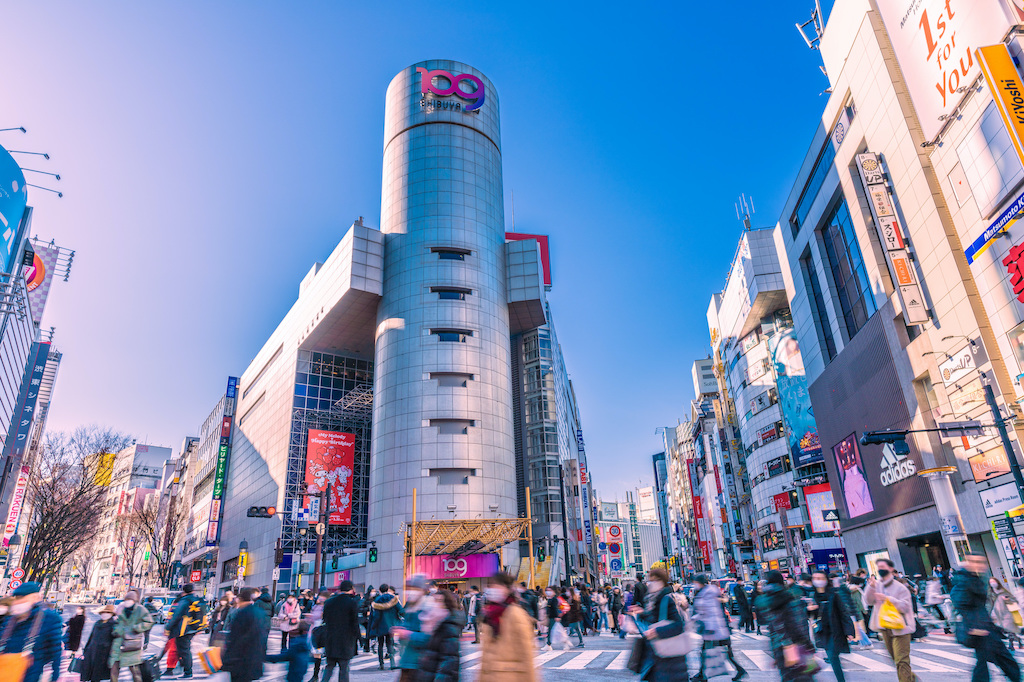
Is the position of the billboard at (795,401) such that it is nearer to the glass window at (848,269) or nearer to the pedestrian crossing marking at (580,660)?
the glass window at (848,269)

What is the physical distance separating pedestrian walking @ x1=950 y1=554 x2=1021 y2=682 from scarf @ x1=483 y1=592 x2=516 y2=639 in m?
5.98

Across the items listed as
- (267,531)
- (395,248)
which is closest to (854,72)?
(395,248)

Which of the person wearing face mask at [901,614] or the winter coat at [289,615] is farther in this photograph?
the winter coat at [289,615]

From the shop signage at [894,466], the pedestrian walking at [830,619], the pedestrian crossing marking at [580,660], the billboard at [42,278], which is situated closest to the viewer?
the pedestrian walking at [830,619]

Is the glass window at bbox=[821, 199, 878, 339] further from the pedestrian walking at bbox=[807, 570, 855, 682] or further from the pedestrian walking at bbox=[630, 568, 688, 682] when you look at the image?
the pedestrian walking at bbox=[630, 568, 688, 682]

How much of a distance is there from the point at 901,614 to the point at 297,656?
338 inches

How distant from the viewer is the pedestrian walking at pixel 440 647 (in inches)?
266

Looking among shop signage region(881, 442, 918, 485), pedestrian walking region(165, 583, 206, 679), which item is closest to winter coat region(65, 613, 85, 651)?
pedestrian walking region(165, 583, 206, 679)

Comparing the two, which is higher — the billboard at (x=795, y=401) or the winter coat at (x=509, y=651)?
the billboard at (x=795, y=401)

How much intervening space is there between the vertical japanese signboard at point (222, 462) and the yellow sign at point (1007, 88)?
81559 millimetres

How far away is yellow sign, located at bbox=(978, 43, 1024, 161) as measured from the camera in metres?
21.4

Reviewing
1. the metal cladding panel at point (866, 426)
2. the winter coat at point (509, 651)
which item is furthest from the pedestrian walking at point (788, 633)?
the metal cladding panel at point (866, 426)

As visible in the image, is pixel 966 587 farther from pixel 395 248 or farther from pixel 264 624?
pixel 395 248

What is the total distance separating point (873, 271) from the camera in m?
35.1
